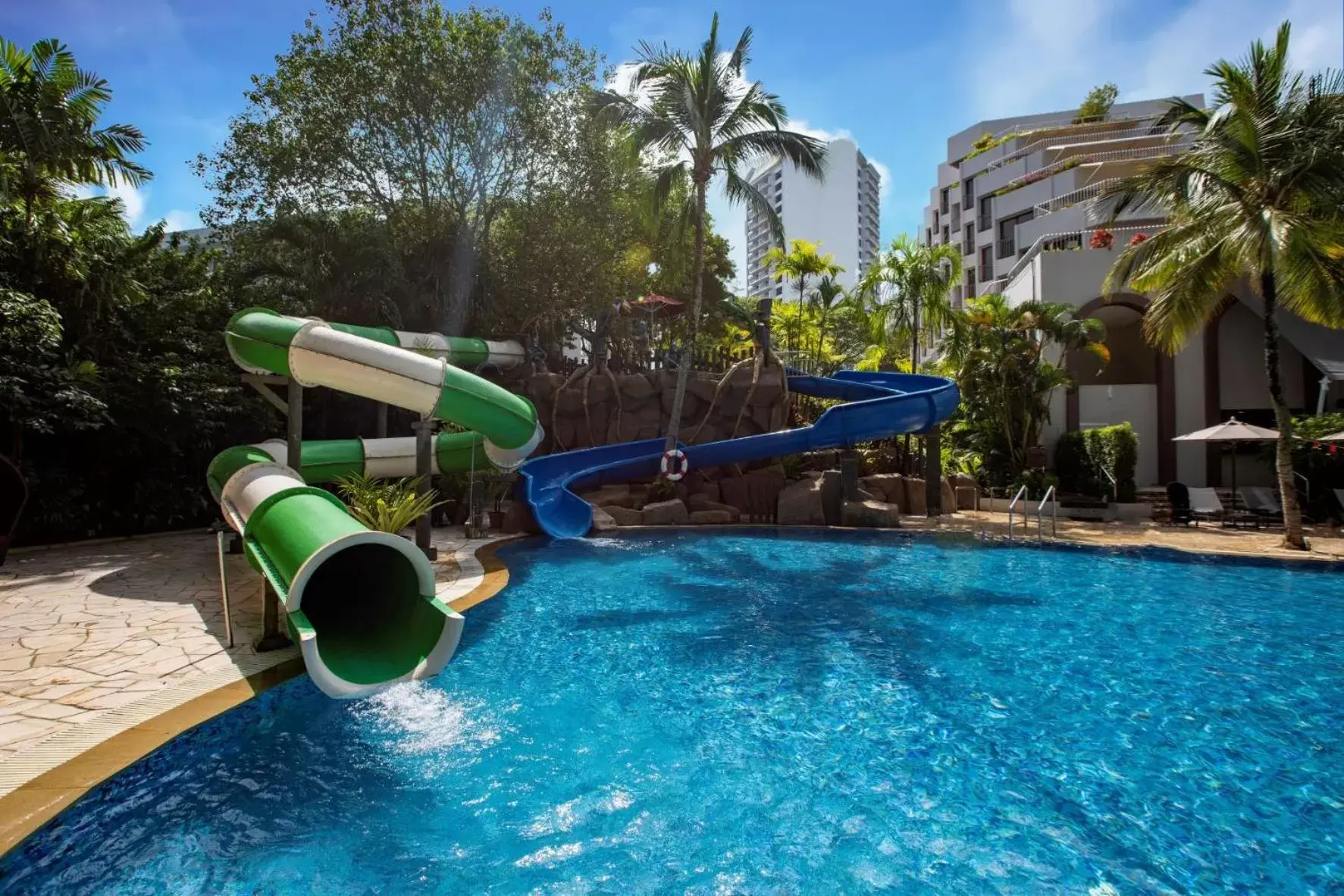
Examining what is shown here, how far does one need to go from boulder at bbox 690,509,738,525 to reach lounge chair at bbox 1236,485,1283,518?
10625mm

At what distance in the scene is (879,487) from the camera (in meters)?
15.7

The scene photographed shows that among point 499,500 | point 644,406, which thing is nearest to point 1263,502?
point 644,406

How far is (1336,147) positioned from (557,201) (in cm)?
1496

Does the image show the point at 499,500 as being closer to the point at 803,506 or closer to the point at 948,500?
the point at 803,506

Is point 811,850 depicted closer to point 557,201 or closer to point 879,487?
point 879,487

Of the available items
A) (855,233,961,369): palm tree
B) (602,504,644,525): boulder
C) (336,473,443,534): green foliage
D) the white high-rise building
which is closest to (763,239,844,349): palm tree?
(855,233,961,369): palm tree

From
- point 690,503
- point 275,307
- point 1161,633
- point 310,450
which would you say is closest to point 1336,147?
point 1161,633

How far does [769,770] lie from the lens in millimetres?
4105

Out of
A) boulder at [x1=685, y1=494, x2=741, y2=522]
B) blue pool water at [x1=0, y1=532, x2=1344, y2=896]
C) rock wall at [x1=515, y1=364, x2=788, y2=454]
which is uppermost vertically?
rock wall at [x1=515, y1=364, x2=788, y2=454]

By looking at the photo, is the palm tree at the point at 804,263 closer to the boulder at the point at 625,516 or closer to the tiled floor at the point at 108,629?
the boulder at the point at 625,516

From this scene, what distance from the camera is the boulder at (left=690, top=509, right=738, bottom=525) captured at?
1368 centimetres

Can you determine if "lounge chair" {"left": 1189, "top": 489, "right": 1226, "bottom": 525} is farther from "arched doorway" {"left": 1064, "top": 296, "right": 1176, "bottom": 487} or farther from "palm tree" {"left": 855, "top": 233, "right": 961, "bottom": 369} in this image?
"palm tree" {"left": 855, "top": 233, "right": 961, "bottom": 369}

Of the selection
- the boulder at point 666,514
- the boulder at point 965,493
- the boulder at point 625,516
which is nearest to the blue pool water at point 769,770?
the boulder at point 625,516

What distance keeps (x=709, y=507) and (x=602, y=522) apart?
248cm
